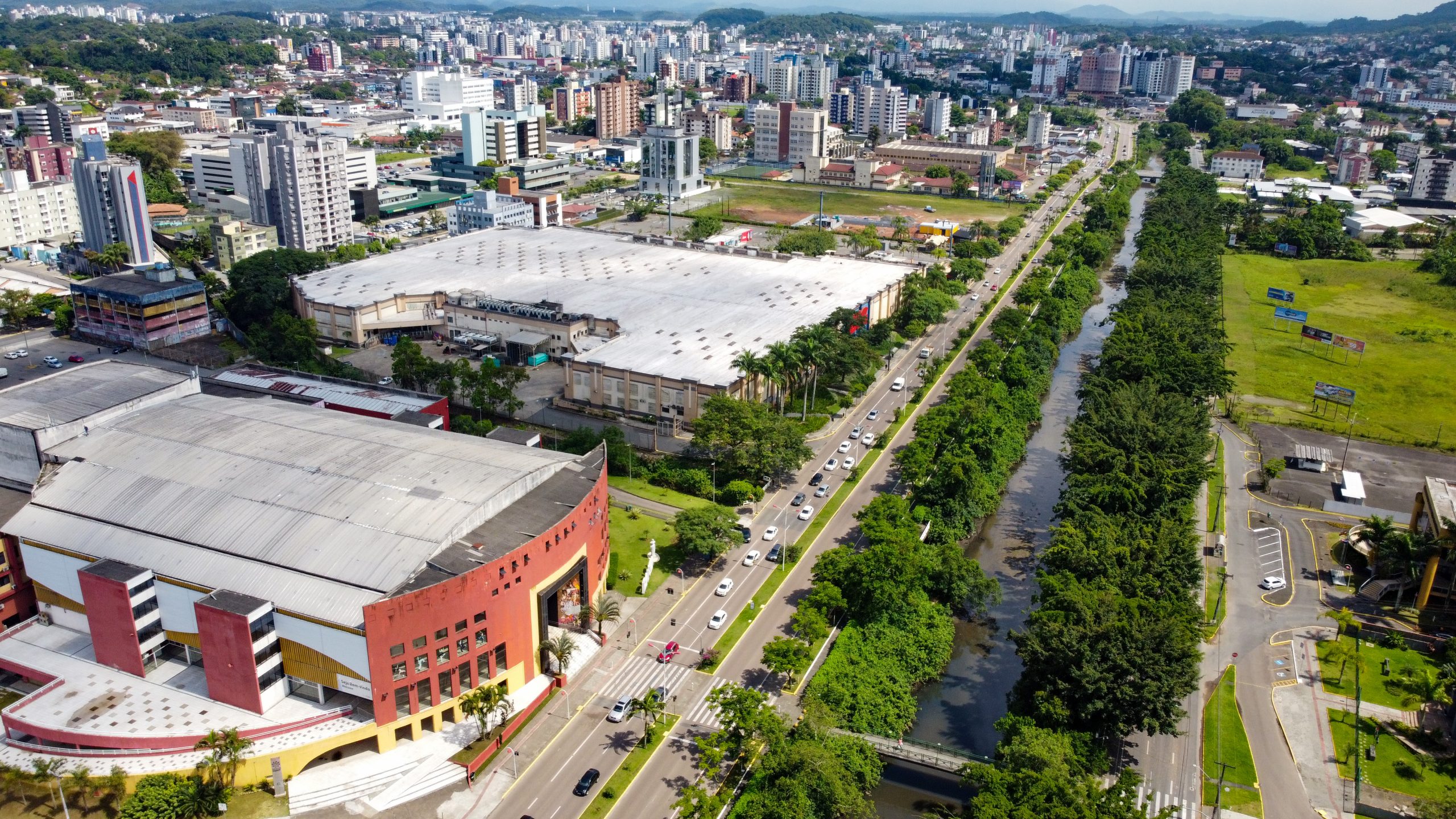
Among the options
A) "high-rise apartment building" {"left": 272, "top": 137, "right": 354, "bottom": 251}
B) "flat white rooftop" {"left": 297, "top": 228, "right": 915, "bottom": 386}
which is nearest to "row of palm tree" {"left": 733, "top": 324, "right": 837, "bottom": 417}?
"flat white rooftop" {"left": 297, "top": 228, "right": 915, "bottom": 386}

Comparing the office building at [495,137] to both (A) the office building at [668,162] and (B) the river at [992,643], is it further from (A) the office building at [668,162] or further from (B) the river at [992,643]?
(B) the river at [992,643]

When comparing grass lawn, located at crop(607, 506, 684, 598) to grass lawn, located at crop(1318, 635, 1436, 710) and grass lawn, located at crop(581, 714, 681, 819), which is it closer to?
grass lawn, located at crop(581, 714, 681, 819)

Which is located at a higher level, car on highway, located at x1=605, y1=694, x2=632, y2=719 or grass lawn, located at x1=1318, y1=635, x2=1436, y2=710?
car on highway, located at x1=605, y1=694, x2=632, y2=719

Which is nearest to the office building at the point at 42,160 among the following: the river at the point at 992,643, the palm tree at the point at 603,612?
the palm tree at the point at 603,612

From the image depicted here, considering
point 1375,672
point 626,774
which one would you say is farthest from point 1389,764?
point 626,774

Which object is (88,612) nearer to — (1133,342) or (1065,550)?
(1065,550)

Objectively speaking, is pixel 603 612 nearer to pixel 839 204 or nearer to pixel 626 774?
pixel 626 774
